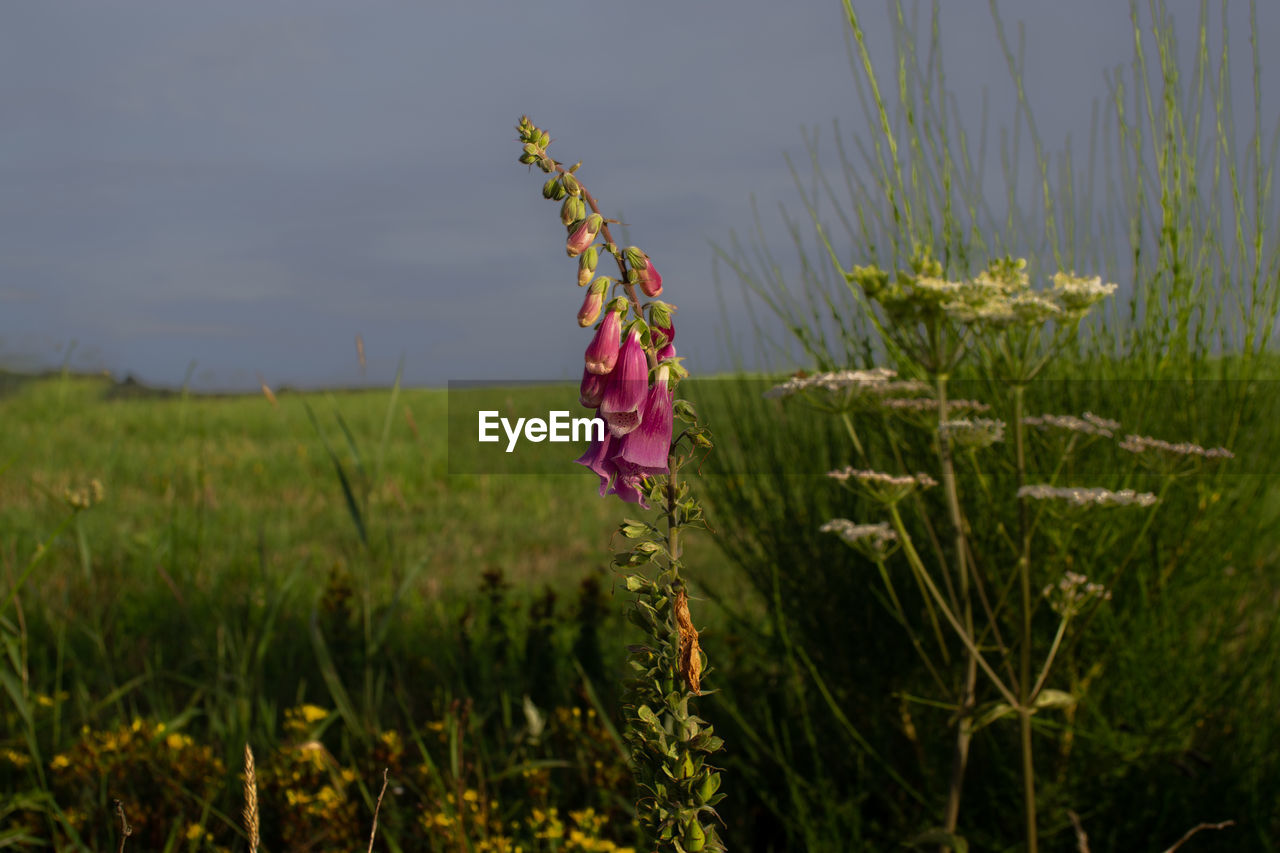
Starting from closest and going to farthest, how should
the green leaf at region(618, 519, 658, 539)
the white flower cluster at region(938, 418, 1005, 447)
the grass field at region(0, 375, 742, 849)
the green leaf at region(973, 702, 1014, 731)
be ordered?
A: the green leaf at region(618, 519, 658, 539), the green leaf at region(973, 702, 1014, 731), the white flower cluster at region(938, 418, 1005, 447), the grass field at region(0, 375, 742, 849)

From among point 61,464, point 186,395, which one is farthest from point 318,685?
point 61,464

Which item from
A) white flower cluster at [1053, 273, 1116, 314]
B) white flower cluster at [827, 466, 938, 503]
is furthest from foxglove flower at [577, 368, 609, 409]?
white flower cluster at [1053, 273, 1116, 314]

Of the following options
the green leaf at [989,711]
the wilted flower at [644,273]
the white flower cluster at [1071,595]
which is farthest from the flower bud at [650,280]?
the white flower cluster at [1071,595]

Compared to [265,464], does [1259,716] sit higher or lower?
lower

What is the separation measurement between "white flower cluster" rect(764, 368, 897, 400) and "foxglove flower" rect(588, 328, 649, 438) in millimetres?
927

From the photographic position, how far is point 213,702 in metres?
3.52

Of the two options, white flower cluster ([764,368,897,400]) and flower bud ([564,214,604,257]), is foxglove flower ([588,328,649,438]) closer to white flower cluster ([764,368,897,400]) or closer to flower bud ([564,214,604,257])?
flower bud ([564,214,604,257])

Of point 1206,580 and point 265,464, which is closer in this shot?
point 1206,580

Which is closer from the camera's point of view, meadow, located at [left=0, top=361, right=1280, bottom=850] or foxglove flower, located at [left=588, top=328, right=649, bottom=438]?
foxglove flower, located at [left=588, top=328, right=649, bottom=438]

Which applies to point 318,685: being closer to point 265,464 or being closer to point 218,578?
point 218,578

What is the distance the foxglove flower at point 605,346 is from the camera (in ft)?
3.64

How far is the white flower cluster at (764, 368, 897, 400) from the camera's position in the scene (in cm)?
198

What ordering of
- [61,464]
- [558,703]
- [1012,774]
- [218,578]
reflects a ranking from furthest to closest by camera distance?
[61,464]
[218,578]
[558,703]
[1012,774]

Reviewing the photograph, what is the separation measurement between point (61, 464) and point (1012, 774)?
344 inches
